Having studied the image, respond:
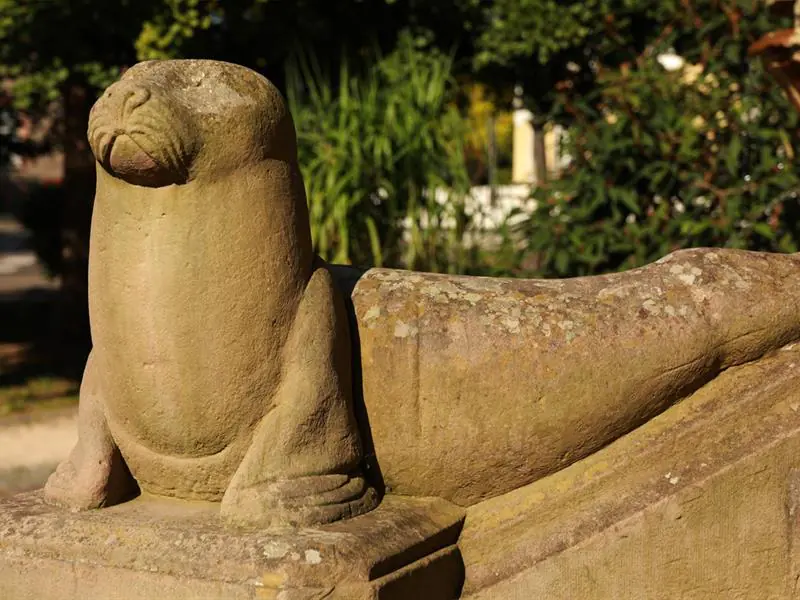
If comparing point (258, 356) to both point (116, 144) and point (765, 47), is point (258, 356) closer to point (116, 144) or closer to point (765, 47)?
point (116, 144)

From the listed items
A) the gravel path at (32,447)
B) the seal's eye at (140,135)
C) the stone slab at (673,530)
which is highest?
the seal's eye at (140,135)

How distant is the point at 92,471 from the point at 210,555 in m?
0.48

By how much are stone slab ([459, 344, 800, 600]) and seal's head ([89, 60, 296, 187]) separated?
1.05 metres

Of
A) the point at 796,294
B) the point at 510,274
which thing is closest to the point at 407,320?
the point at 796,294

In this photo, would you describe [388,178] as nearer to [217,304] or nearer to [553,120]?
[553,120]

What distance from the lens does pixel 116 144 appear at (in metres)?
2.47

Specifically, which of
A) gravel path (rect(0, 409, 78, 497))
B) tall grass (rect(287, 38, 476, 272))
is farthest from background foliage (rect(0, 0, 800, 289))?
gravel path (rect(0, 409, 78, 497))

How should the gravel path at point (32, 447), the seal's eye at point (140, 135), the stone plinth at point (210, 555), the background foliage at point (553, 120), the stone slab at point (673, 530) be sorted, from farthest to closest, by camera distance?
the gravel path at point (32, 447) → the background foliage at point (553, 120) → the stone slab at point (673, 530) → the seal's eye at point (140, 135) → the stone plinth at point (210, 555)

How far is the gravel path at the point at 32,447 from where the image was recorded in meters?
5.76

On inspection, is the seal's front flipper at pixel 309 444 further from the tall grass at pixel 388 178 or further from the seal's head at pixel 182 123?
the tall grass at pixel 388 178

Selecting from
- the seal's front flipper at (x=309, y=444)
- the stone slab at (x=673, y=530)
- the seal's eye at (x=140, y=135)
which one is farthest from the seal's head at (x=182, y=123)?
the stone slab at (x=673, y=530)

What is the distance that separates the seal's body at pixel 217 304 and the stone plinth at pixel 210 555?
8 cm

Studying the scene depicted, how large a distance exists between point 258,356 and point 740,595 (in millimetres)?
1224

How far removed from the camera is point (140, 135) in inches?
96.0
